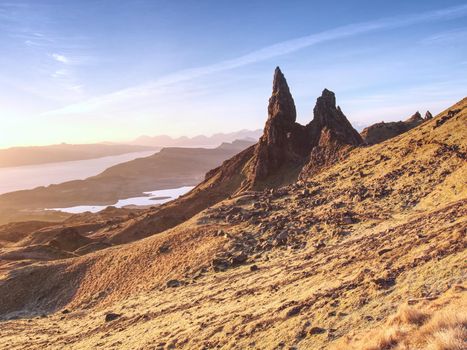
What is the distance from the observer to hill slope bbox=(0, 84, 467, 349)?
13.0 m

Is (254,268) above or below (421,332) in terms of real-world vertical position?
below

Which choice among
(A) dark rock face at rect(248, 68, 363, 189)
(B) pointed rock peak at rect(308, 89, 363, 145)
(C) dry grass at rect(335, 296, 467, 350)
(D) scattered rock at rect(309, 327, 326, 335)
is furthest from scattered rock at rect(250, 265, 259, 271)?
(B) pointed rock peak at rect(308, 89, 363, 145)

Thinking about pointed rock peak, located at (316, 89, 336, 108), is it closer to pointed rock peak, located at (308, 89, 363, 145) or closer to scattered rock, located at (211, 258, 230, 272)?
pointed rock peak, located at (308, 89, 363, 145)

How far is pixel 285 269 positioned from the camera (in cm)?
1975

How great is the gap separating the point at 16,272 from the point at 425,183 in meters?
34.0

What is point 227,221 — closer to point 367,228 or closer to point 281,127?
point 367,228

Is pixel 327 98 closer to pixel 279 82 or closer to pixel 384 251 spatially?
pixel 279 82

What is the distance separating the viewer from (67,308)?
2794 cm

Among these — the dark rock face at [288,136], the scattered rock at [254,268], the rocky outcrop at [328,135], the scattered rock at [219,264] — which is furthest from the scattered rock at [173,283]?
the dark rock face at [288,136]

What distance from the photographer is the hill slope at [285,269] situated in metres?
13.0

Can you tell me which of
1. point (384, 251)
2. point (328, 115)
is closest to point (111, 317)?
point (384, 251)

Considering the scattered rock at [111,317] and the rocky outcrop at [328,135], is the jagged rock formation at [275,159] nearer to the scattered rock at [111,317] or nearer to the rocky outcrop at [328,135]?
the rocky outcrop at [328,135]

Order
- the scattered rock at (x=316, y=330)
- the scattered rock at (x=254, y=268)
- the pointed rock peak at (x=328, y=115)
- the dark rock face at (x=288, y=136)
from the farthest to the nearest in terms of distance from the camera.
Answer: the pointed rock peak at (x=328, y=115) → the dark rock face at (x=288, y=136) → the scattered rock at (x=254, y=268) → the scattered rock at (x=316, y=330)

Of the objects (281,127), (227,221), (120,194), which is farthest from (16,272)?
(120,194)
